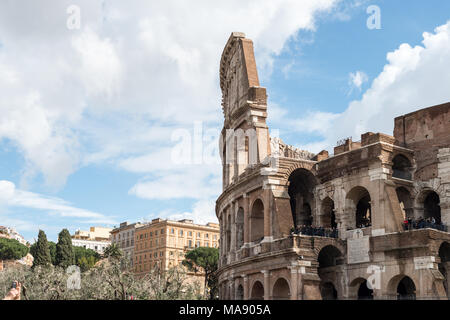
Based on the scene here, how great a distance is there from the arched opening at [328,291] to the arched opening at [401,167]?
8821 millimetres

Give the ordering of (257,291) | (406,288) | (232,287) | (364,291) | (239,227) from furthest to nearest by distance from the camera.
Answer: (239,227) < (232,287) < (257,291) < (364,291) < (406,288)

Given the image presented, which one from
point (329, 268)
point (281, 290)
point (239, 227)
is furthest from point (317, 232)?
point (239, 227)

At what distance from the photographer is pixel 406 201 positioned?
40.2 m

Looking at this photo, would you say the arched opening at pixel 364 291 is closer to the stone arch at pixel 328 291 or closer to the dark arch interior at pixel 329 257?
the stone arch at pixel 328 291

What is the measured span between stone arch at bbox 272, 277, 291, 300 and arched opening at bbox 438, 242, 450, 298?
32.4ft

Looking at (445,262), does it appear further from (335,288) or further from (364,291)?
(335,288)

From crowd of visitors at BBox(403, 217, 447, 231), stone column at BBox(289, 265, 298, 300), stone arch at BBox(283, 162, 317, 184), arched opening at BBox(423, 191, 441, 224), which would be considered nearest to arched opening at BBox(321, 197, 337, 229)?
stone arch at BBox(283, 162, 317, 184)

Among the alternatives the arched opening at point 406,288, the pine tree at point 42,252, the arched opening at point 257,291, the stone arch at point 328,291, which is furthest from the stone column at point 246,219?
the pine tree at point 42,252

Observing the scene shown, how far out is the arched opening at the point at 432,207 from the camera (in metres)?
40.0

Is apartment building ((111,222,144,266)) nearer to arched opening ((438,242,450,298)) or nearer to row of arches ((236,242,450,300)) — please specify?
row of arches ((236,242,450,300))

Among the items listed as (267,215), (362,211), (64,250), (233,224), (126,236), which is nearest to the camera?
(267,215)

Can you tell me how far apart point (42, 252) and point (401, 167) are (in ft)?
184

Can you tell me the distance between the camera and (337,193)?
41062 millimetres
